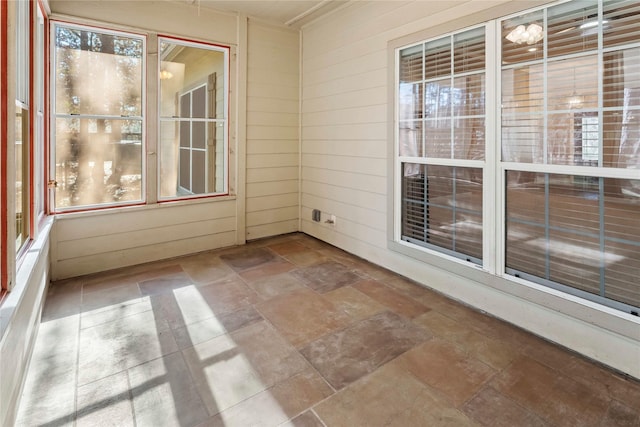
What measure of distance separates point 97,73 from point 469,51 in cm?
345

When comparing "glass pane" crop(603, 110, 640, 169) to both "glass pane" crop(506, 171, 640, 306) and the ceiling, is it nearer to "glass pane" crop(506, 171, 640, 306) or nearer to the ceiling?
"glass pane" crop(506, 171, 640, 306)

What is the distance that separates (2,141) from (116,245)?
2.32m

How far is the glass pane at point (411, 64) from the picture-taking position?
10.2 ft

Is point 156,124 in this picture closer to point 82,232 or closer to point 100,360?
point 82,232

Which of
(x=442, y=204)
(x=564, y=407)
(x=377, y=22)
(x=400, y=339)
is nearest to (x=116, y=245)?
(x=400, y=339)

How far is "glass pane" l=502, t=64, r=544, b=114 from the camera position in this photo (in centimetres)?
234

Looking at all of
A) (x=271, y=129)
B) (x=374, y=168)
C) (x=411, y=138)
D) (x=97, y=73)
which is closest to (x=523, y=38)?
(x=411, y=138)

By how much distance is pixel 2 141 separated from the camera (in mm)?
1566

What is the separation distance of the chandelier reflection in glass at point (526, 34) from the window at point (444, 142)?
22 centimetres

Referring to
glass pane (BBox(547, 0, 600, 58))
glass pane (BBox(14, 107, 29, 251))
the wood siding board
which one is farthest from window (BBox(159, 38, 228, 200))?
glass pane (BBox(547, 0, 600, 58))

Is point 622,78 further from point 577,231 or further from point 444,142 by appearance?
point 444,142

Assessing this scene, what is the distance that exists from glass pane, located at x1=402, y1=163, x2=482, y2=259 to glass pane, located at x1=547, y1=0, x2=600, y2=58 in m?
0.94

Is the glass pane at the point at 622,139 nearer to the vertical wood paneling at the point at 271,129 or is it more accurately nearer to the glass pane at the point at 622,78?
the glass pane at the point at 622,78

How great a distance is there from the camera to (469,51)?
272 centimetres
